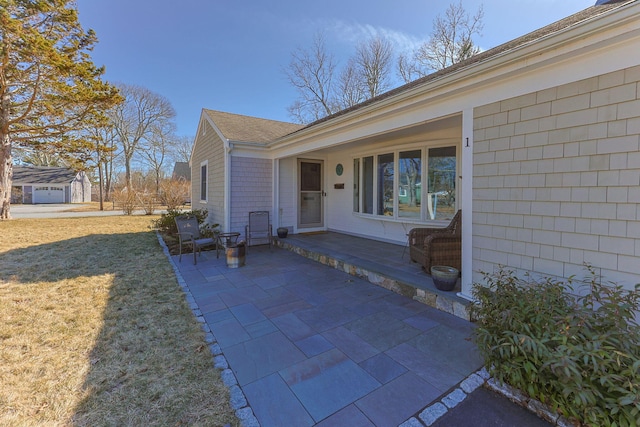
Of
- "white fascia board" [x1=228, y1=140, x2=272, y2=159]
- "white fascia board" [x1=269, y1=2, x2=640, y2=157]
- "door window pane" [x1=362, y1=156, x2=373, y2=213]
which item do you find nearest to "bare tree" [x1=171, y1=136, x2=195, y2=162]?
"white fascia board" [x1=228, y1=140, x2=272, y2=159]

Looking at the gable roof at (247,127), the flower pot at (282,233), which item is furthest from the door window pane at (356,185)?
the gable roof at (247,127)

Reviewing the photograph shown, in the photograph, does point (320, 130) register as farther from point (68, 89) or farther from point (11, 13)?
point (11, 13)

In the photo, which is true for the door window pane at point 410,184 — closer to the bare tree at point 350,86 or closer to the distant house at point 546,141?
the distant house at point 546,141

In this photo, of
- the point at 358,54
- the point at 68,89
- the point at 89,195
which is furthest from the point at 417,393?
the point at 89,195

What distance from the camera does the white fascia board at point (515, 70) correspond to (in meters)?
2.09

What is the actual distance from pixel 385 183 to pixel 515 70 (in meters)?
3.74

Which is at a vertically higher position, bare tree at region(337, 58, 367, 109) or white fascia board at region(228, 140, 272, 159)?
bare tree at region(337, 58, 367, 109)

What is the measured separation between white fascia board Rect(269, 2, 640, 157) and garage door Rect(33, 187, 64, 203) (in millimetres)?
37198

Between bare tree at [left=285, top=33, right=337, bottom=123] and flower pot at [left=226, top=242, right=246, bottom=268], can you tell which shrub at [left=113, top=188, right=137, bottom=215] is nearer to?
bare tree at [left=285, top=33, right=337, bottom=123]

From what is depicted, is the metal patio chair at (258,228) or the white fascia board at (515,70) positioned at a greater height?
the white fascia board at (515,70)

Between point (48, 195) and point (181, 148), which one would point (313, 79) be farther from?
point (48, 195)

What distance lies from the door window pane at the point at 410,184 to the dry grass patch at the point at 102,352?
175 inches

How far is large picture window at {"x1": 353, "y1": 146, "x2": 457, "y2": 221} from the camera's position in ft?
17.1

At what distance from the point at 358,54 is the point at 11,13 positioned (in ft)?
47.6
